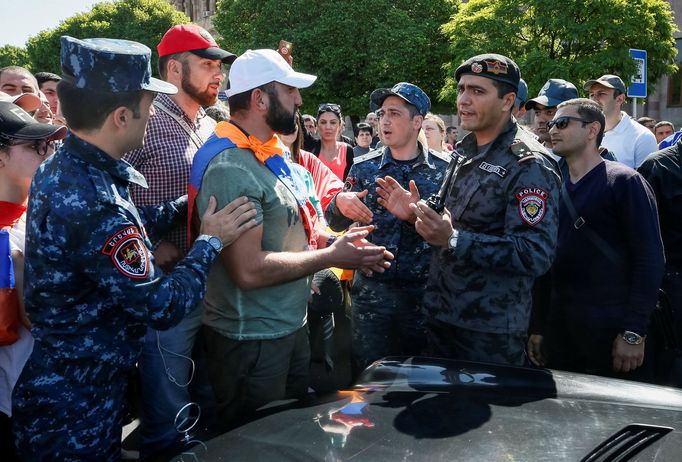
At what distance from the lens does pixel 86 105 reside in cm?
193

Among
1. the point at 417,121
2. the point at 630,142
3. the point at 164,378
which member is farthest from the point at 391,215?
the point at 630,142

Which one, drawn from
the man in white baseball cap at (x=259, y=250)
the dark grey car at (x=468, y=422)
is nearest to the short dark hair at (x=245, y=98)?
the man in white baseball cap at (x=259, y=250)

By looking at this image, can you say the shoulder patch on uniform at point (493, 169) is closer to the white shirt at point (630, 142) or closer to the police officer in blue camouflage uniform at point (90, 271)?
the police officer in blue camouflage uniform at point (90, 271)

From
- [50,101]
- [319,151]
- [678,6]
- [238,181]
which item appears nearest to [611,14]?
[678,6]

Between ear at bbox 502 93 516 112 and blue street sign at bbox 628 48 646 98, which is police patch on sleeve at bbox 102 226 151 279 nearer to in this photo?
ear at bbox 502 93 516 112

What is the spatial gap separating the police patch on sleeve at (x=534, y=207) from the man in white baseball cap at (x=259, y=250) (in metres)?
0.67

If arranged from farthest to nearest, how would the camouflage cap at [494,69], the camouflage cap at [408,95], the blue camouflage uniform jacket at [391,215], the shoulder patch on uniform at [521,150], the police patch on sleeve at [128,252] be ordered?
the camouflage cap at [408,95], the blue camouflage uniform jacket at [391,215], the camouflage cap at [494,69], the shoulder patch on uniform at [521,150], the police patch on sleeve at [128,252]

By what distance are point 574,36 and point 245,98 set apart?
15925mm

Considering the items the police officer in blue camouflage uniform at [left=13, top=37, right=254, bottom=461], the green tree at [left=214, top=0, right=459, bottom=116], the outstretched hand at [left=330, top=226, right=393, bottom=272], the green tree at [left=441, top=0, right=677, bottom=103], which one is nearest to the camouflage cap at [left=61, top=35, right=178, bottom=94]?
the police officer in blue camouflage uniform at [left=13, top=37, right=254, bottom=461]

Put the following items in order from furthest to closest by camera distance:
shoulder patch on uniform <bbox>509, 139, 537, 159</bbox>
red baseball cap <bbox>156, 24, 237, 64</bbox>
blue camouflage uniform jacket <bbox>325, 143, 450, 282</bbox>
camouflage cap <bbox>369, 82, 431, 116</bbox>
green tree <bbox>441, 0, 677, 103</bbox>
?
1. green tree <bbox>441, 0, 677, 103</bbox>
2. camouflage cap <bbox>369, 82, 431, 116</bbox>
3. blue camouflage uniform jacket <bbox>325, 143, 450, 282</bbox>
4. red baseball cap <bbox>156, 24, 237, 64</bbox>
5. shoulder patch on uniform <bbox>509, 139, 537, 159</bbox>

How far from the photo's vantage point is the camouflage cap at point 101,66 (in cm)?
192

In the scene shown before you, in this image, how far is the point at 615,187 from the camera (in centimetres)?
318

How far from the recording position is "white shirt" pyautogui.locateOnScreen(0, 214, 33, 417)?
2.34 metres

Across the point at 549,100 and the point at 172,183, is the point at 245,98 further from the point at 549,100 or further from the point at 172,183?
the point at 549,100
